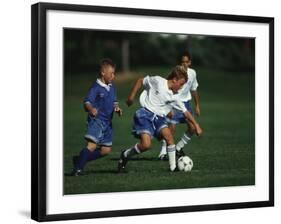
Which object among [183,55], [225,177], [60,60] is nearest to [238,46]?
[183,55]

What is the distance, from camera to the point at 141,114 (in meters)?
9.30

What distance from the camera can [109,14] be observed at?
889cm

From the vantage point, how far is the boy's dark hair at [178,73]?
9461mm

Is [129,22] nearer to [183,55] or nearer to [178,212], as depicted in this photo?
[183,55]

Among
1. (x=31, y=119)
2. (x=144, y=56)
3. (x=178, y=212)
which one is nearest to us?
(x=31, y=119)

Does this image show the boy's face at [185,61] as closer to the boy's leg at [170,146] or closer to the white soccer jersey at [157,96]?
the white soccer jersey at [157,96]

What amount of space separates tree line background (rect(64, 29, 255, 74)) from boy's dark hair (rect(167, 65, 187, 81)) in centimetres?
9

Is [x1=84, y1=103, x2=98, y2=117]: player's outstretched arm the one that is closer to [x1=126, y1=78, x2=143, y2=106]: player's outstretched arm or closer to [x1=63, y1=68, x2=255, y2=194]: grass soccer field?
[x1=63, y1=68, x2=255, y2=194]: grass soccer field

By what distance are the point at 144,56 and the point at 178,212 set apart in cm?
198

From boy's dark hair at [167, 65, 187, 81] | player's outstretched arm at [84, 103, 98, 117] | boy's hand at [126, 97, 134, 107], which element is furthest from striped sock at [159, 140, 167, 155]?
player's outstretched arm at [84, 103, 98, 117]

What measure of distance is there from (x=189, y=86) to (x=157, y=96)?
442 mm

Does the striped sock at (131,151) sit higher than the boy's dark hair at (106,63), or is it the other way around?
the boy's dark hair at (106,63)

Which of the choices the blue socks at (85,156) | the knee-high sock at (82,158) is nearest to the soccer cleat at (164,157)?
the blue socks at (85,156)

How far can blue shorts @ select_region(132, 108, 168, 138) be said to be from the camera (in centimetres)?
930
